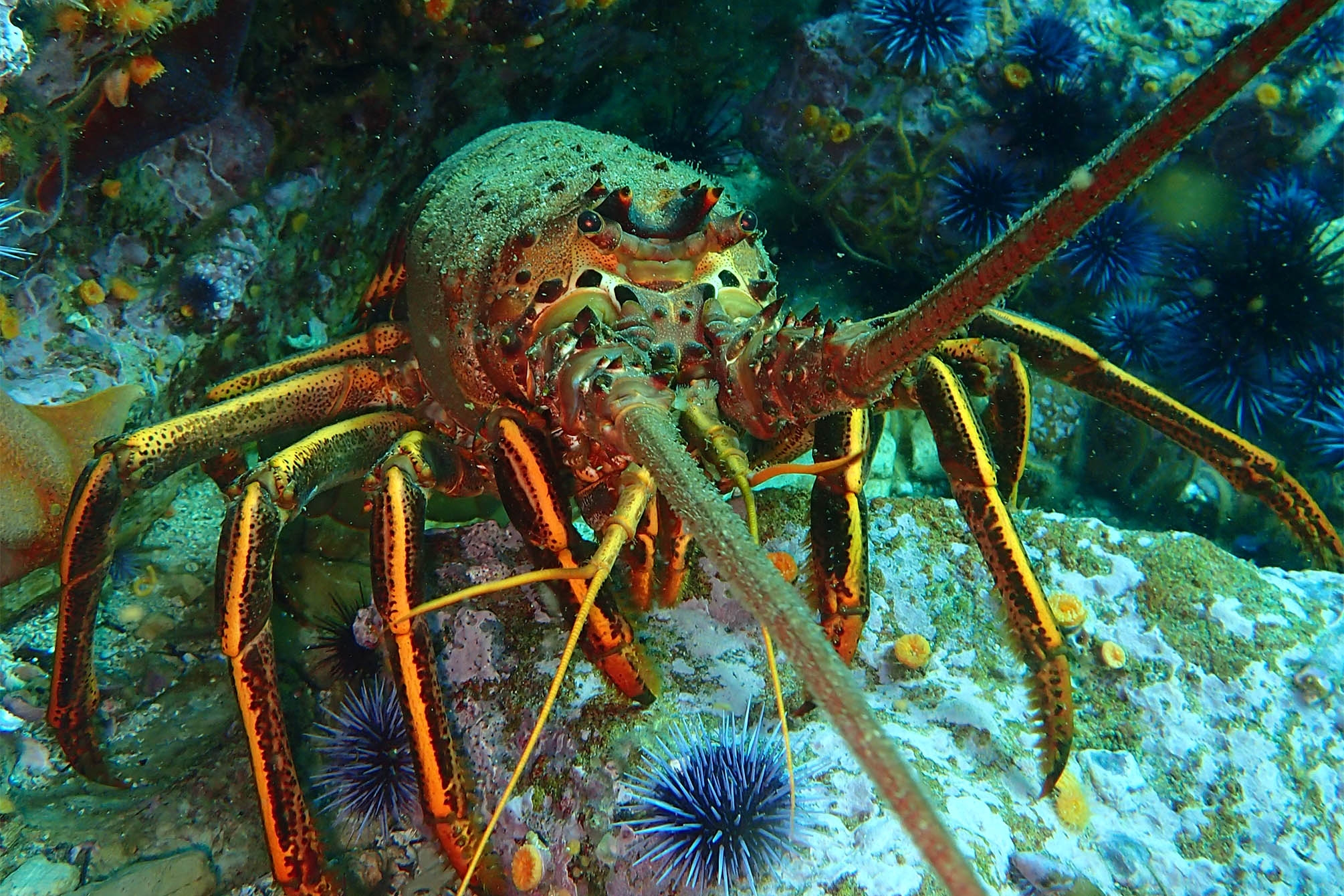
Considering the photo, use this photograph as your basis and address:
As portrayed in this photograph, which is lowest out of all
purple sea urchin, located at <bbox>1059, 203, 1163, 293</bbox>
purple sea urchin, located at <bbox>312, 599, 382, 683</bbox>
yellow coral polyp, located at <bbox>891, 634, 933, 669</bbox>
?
yellow coral polyp, located at <bbox>891, 634, 933, 669</bbox>

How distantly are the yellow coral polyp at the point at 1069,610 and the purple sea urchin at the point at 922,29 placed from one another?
10.1 ft

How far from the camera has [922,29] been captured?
408 centimetres

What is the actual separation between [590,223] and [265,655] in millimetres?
1721

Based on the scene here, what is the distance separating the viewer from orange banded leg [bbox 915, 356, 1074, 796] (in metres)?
2.14

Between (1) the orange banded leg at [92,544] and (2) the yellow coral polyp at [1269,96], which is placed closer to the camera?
(1) the orange banded leg at [92,544]

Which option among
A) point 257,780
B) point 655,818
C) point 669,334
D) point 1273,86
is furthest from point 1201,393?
point 257,780

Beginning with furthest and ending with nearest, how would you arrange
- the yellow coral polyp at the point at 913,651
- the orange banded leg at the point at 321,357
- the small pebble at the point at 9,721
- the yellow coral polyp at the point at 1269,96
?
the yellow coral polyp at the point at 1269,96 → the orange banded leg at the point at 321,357 → the small pebble at the point at 9,721 → the yellow coral polyp at the point at 913,651

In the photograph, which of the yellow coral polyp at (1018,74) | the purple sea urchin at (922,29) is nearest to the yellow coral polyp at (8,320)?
the purple sea urchin at (922,29)

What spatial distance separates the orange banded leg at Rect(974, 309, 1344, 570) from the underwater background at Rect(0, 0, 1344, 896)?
0.32 metres

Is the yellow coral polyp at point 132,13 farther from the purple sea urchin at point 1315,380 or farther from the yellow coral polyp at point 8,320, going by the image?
the purple sea urchin at point 1315,380

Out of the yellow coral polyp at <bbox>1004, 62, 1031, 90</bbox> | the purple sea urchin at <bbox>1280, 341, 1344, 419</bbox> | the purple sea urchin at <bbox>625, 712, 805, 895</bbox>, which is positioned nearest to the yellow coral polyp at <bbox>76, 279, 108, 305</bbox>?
the purple sea urchin at <bbox>625, 712, 805, 895</bbox>

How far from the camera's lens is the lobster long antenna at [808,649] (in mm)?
872

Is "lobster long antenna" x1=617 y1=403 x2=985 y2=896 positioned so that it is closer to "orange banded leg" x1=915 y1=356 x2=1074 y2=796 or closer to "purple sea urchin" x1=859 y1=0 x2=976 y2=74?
"orange banded leg" x1=915 y1=356 x2=1074 y2=796

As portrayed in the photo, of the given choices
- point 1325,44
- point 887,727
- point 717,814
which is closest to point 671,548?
point 717,814
